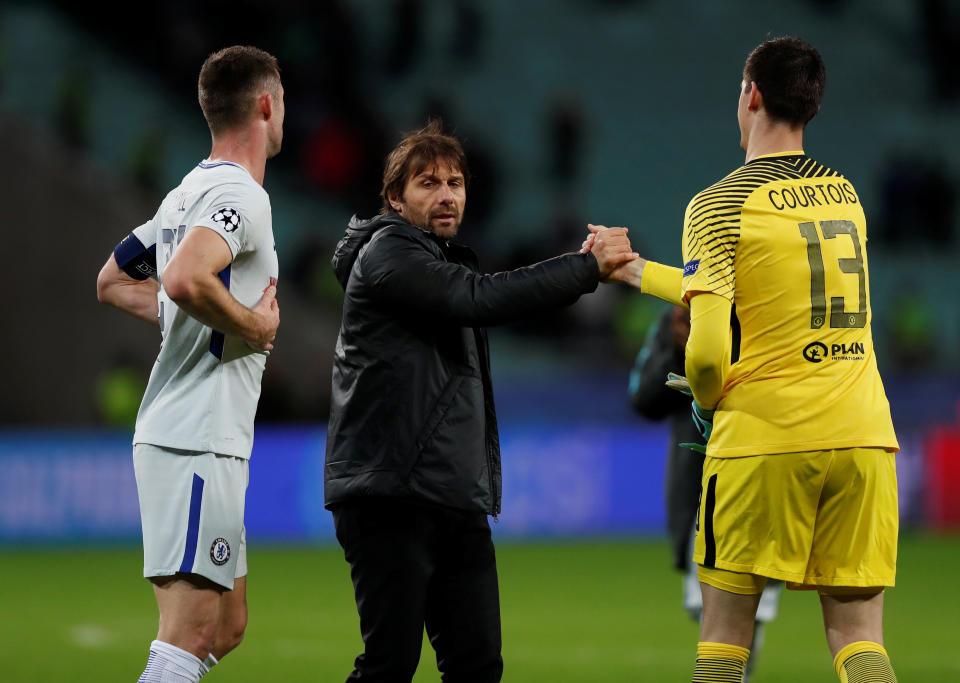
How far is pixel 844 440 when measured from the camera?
421cm

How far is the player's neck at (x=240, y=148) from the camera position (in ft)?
14.9

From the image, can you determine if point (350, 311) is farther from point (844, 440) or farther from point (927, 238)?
point (927, 238)

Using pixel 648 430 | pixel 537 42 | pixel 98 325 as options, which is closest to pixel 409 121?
pixel 537 42

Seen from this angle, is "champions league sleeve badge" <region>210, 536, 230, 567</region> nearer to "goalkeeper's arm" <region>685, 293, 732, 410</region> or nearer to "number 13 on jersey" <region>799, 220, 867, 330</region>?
"goalkeeper's arm" <region>685, 293, 732, 410</region>

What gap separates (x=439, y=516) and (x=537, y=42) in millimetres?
18501

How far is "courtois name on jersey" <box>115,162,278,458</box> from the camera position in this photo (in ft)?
14.3

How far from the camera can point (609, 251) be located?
15.1 ft

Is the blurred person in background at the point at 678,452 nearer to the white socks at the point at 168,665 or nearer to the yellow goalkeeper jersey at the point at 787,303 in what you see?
the yellow goalkeeper jersey at the point at 787,303

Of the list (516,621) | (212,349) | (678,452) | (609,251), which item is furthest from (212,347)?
(516,621)

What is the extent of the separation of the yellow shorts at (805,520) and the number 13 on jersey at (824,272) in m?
0.39

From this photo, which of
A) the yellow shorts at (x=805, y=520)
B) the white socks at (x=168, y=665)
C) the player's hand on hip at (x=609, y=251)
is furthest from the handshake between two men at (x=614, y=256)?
the white socks at (x=168, y=665)

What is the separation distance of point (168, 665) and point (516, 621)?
17.6ft

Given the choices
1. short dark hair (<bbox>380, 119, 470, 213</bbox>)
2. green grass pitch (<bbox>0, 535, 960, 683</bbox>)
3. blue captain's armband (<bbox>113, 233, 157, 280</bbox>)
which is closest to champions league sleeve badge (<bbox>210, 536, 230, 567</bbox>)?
blue captain's armband (<bbox>113, 233, 157, 280</bbox>)

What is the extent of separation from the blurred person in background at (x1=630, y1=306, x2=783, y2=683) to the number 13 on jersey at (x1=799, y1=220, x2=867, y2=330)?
195 centimetres
